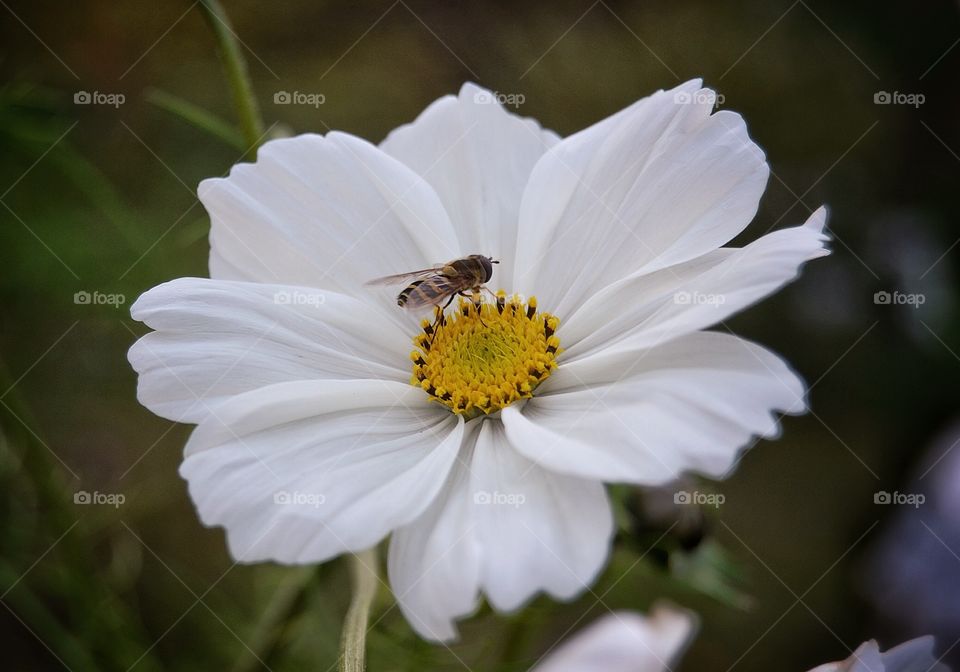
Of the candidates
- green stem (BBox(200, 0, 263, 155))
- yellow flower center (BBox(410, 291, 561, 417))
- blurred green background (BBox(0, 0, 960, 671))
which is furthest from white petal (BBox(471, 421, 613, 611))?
blurred green background (BBox(0, 0, 960, 671))

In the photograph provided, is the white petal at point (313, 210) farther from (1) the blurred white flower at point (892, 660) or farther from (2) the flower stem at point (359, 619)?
(1) the blurred white flower at point (892, 660)

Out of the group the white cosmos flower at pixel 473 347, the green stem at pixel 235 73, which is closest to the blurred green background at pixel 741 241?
Result: the green stem at pixel 235 73

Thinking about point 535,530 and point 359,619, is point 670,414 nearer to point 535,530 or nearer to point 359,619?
point 535,530

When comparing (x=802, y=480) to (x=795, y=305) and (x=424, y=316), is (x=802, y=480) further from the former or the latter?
(x=424, y=316)

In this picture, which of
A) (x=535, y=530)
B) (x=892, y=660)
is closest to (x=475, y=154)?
(x=535, y=530)

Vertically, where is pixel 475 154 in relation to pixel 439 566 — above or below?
above

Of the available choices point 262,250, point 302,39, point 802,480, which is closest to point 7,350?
point 302,39

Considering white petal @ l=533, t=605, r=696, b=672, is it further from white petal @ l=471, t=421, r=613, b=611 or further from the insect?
the insect
